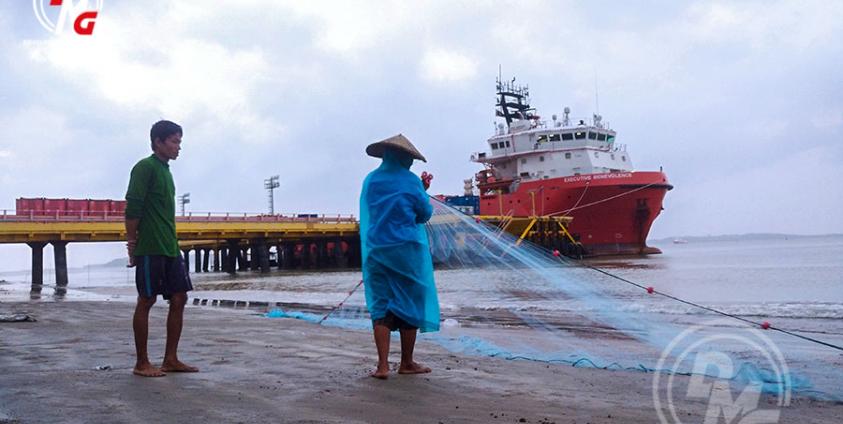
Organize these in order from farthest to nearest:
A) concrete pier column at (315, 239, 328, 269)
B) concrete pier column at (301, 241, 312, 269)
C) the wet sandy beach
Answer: concrete pier column at (301, 241, 312, 269) < concrete pier column at (315, 239, 328, 269) < the wet sandy beach

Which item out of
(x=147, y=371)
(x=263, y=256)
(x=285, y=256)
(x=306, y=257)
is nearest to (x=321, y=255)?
(x=306, y=257)

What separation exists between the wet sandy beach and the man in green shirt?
0.23 meters

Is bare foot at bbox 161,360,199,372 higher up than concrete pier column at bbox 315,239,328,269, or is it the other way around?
concrete pier column at bbox 315,239,328,269

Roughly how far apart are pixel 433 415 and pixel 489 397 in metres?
0.49

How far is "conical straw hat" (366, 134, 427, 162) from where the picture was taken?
3.94m

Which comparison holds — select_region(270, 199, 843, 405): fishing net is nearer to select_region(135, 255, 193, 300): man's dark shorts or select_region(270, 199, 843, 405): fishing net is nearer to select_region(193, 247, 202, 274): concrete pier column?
select_region(135, 255, 193, 300): man's dark shorts

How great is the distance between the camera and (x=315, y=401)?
9.43ft

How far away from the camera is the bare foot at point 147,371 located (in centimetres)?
344

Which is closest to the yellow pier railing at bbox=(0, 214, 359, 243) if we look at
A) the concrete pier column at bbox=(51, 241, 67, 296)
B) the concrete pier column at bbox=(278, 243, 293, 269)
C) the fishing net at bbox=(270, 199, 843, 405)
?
the concrete pier column at bbox=(51, 241, 67, 296)

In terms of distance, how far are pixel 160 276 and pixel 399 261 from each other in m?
1.35

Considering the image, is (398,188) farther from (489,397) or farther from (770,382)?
(770,382)

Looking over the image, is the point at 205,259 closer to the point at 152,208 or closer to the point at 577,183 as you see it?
the point at 577,183

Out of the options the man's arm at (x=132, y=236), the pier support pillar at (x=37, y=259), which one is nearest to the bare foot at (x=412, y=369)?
the man's arm at (x=132, y=236)

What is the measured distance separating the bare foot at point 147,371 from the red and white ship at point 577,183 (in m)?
A: 30.5
